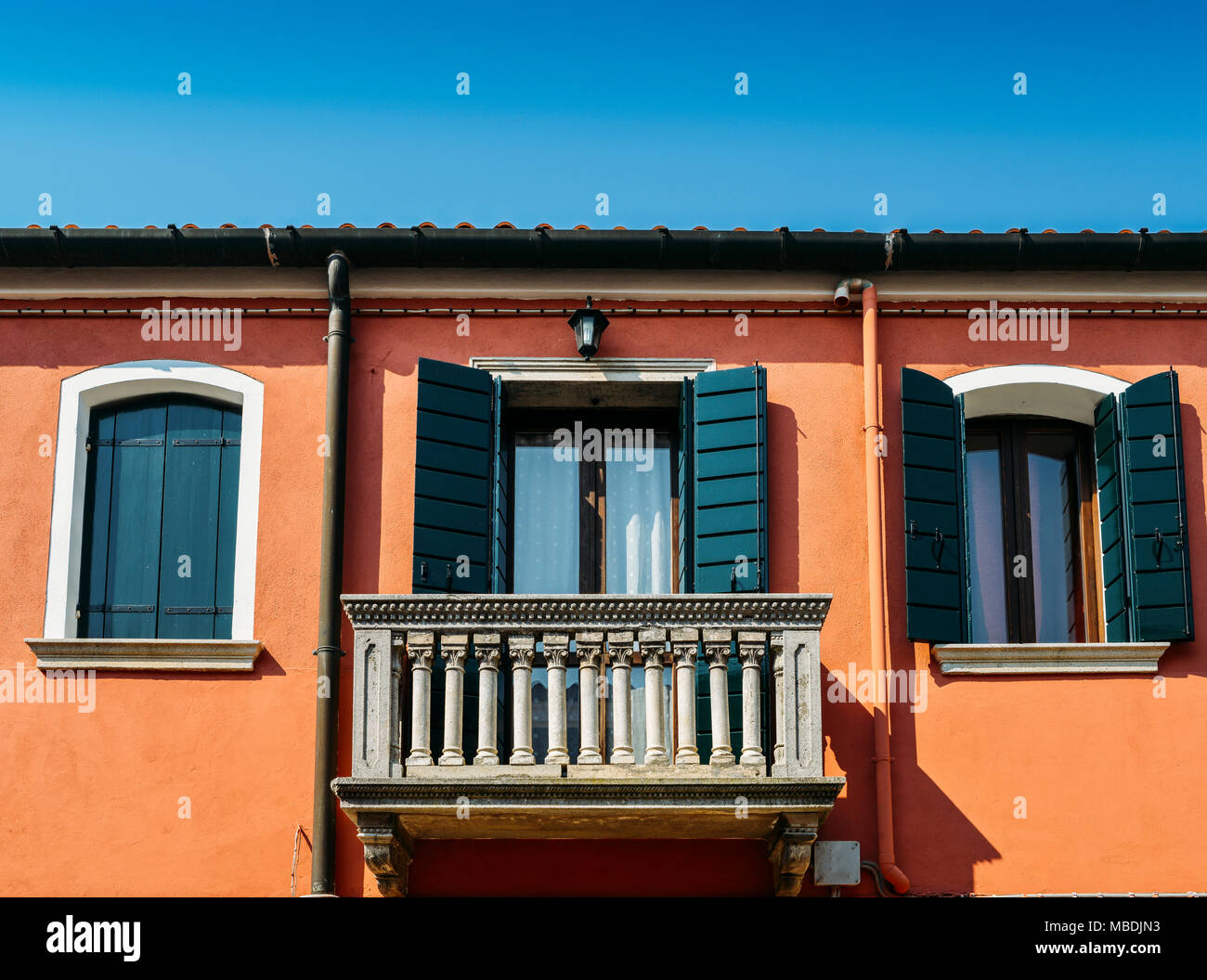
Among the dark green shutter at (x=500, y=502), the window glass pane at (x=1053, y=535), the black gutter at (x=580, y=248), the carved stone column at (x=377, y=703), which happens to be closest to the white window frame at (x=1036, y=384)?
the window glass pane at (x=1053, y=535)

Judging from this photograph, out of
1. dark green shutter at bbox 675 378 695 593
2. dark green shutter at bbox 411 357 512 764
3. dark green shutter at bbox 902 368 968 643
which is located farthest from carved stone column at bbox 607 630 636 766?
dark green shutter at bbox 902 368 968 643

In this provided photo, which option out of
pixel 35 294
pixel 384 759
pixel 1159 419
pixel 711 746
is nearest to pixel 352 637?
pixel 384 759

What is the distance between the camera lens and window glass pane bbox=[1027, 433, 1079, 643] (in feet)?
38.0

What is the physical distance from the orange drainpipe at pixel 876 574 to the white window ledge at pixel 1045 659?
41cm

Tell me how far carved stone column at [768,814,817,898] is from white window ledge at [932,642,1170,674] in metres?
1.54

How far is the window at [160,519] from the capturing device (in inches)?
439

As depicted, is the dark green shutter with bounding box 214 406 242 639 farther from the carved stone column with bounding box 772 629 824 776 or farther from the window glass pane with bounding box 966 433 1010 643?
the window glass pane with bounding box 966 433 1010 643

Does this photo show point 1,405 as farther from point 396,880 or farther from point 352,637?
point 396,880

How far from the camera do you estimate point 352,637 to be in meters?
10.8

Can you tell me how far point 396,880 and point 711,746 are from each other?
2.04 meters

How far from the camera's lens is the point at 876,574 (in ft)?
35.9

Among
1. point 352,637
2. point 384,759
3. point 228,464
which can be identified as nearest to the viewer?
point 384,759

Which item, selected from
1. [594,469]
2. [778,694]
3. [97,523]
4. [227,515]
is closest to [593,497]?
[594,469]

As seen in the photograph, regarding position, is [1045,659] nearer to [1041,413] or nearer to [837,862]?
[837,862]
